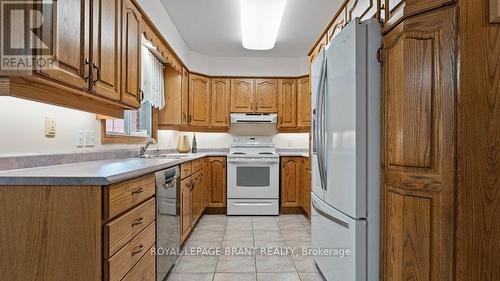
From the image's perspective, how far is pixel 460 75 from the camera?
4.50ft

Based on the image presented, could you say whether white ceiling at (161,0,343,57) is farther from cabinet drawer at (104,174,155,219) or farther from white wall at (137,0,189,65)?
cabinet drawer at (104,174,155,219)

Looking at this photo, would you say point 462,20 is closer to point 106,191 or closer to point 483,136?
point 483,136

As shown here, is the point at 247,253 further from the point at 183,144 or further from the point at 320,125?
the point at 183,144

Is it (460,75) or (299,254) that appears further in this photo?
(299,254)

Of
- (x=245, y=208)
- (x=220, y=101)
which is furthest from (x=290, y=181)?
(x=220, y=101)

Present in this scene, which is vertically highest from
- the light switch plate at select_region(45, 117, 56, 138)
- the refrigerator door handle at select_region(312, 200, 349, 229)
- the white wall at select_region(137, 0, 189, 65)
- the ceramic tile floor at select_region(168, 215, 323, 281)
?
the white wall at select_region(137, 0, 189, 65)

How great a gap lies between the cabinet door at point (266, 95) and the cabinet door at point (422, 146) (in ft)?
10.2

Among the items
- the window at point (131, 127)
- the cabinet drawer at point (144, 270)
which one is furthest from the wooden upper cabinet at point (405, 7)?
the window at point (131, 127)

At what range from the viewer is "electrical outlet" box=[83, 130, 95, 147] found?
80.8 inches

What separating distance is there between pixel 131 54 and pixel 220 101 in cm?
257

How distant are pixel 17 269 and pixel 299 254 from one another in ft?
7.33

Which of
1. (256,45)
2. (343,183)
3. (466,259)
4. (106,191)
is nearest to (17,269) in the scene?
(106,191)

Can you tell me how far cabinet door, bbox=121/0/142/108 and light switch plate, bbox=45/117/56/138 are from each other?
45cm

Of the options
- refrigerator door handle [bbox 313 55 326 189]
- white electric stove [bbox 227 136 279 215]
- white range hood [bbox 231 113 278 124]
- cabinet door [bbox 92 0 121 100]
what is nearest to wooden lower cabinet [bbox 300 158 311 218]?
white electric stove [bbox 227 136 279 215]
